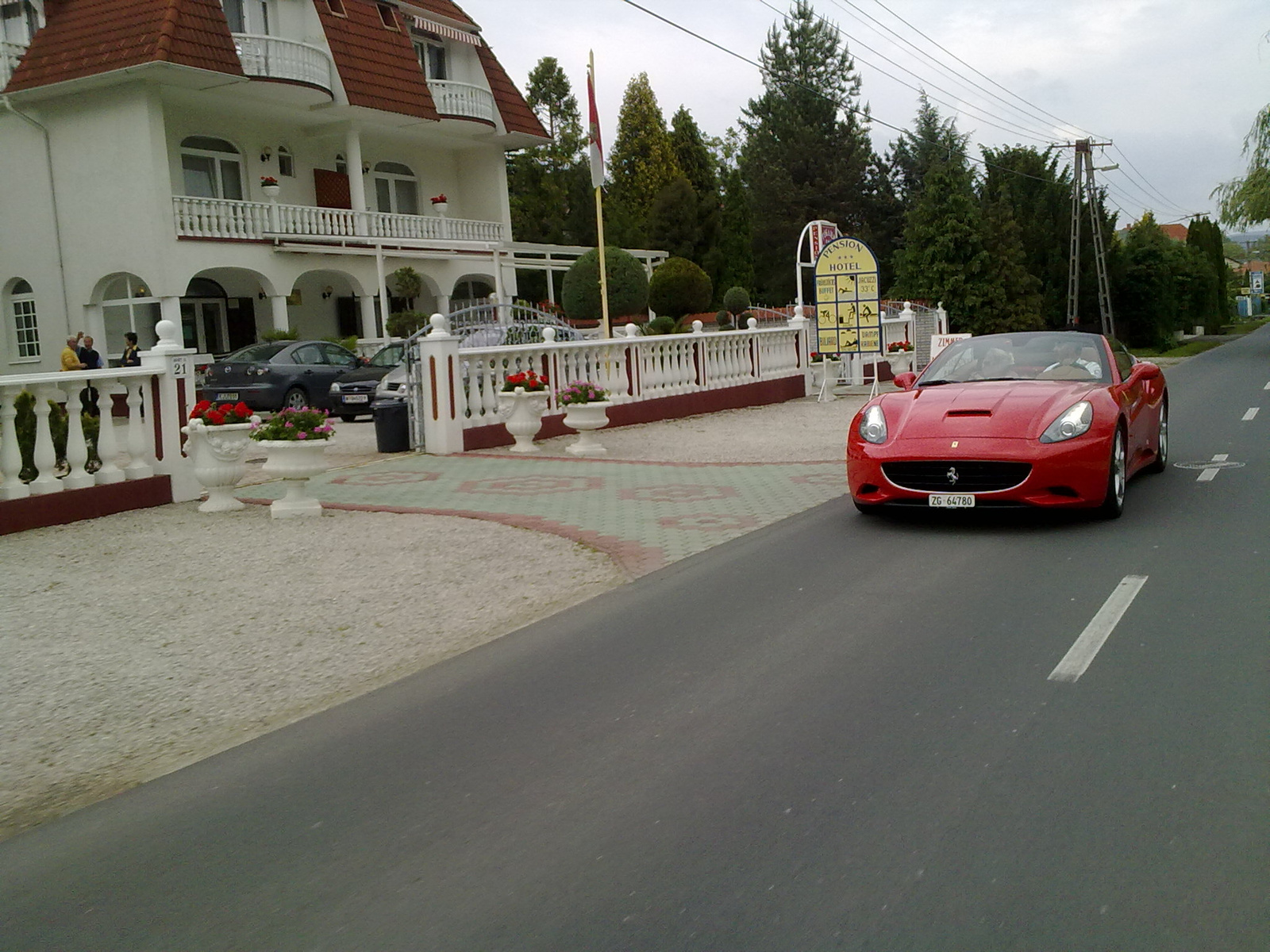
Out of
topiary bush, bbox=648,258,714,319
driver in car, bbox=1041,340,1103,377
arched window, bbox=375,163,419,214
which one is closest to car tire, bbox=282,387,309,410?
arched window, bbox=375,163,419,214

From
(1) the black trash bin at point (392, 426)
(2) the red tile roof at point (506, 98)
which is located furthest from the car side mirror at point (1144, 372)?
(2) the red tile roof at point (506, 98)

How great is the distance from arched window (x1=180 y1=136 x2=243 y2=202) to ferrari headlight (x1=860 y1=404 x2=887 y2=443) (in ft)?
81.1

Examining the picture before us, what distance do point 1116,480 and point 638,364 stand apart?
10778 millimetres

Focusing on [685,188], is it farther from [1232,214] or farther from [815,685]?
[815,685]

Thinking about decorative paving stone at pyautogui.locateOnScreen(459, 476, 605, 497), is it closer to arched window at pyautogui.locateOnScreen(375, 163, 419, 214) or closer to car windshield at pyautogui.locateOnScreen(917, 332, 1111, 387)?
car windshield at pyautogui.locateOnScreen(917, 332, 1111, 387)

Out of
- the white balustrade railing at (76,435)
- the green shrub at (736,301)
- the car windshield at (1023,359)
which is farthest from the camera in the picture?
the green shrub at (736,301)

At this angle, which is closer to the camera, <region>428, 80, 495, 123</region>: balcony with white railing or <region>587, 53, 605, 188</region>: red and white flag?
<region>587, 53, 605, 188</region>: red and white flag

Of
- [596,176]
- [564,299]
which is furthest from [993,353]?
[564,299]

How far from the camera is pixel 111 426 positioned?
10922mm

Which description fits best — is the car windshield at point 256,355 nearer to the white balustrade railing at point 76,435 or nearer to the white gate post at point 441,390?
the white gate post at point 441,390

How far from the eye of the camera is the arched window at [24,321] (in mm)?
30766

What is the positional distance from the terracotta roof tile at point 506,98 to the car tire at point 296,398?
17.9 metres

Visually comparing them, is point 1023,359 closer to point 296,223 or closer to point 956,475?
point 956,475

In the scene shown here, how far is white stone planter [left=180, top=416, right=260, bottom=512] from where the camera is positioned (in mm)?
11117
